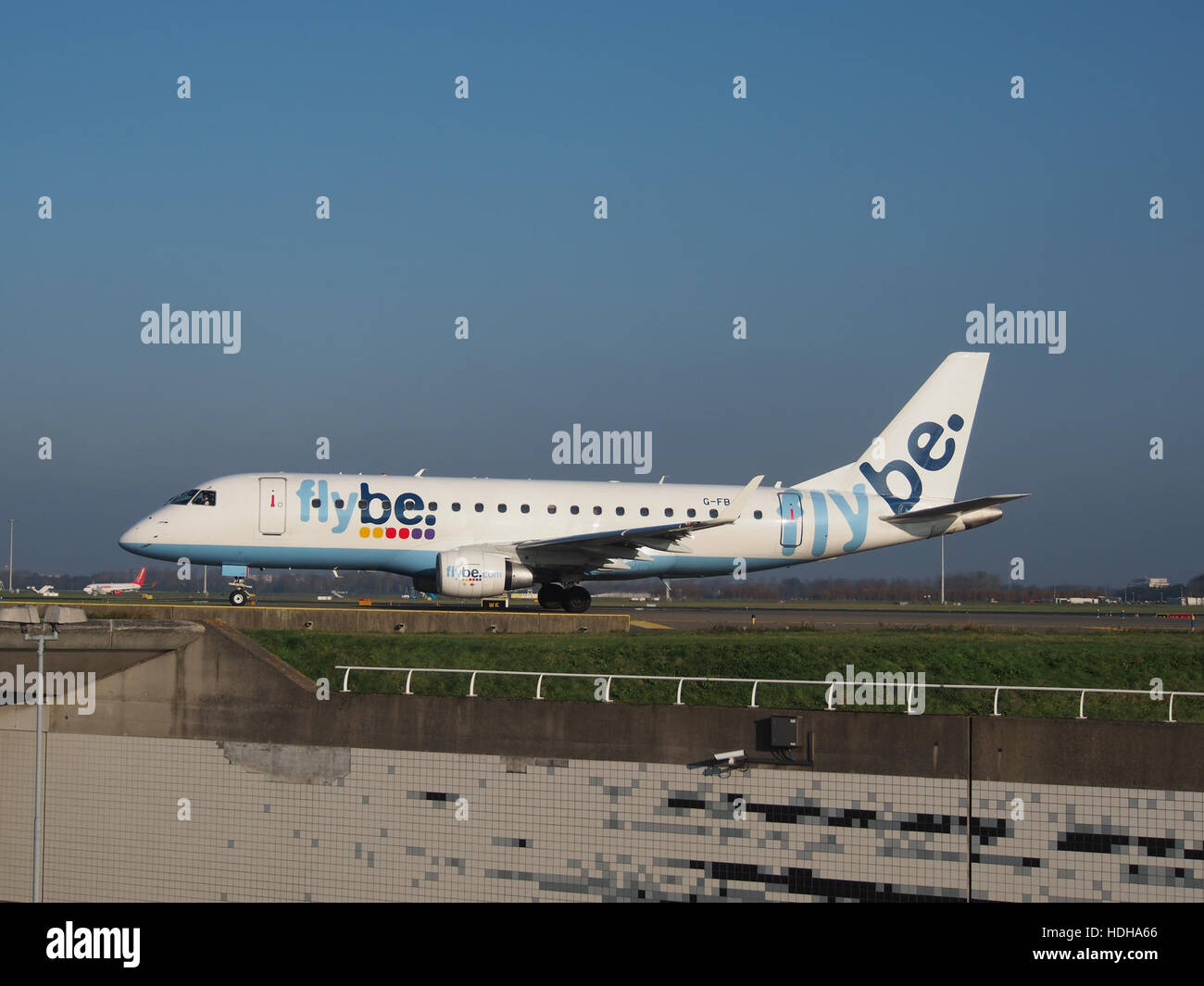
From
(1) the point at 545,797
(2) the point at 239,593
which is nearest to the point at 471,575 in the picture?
(2) the point at 239,593

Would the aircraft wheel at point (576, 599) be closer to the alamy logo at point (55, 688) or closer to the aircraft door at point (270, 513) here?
the aircraft door at point (270, 513)

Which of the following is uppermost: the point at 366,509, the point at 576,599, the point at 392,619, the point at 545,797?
the point at 366,509

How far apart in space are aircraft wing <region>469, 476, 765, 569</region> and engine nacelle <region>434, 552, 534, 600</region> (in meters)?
1.75

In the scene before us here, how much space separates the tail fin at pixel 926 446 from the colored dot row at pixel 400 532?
50.2 ft

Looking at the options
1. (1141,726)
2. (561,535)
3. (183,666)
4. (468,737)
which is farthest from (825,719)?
(561,535)

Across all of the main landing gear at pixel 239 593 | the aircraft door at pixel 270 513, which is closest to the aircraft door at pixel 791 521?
the aircraft door at pixel 270 513

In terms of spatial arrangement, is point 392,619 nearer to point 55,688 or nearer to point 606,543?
point 55,688

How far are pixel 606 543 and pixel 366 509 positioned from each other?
322 inches

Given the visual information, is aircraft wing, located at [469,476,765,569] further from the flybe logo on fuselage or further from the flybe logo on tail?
Result: the flybe logo on tail

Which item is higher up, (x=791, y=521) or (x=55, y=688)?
(x=791, y=521)

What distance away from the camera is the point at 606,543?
132 ft
